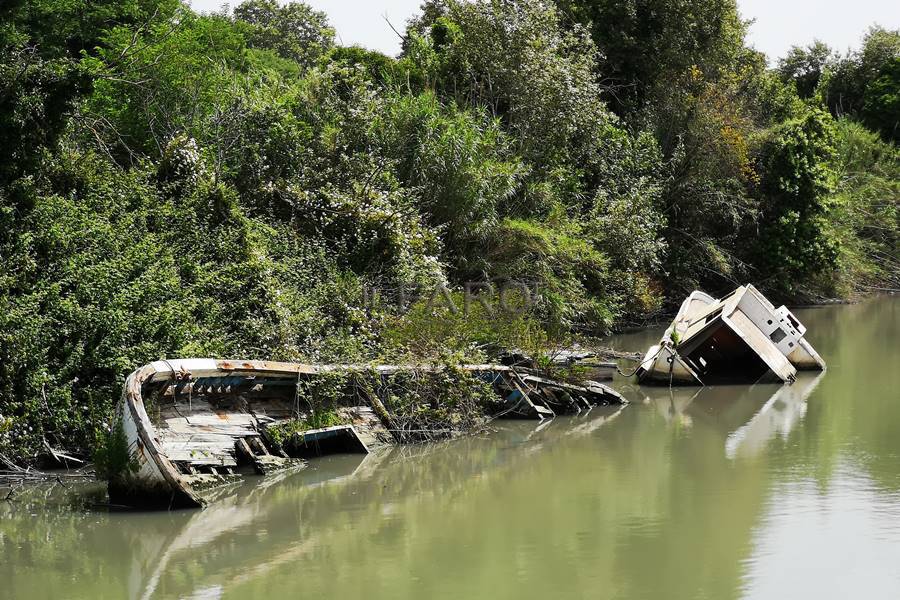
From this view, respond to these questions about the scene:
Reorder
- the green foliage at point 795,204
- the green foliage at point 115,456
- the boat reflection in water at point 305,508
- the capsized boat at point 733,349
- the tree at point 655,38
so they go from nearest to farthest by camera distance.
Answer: the boat reflection in water at point 305,508 < the green foliage at point 115,456 < the capsized boat at point 733,349 < the tree at point 655,38 < the green foliage at point 795,204

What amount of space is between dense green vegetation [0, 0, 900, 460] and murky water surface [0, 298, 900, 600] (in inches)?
73.2

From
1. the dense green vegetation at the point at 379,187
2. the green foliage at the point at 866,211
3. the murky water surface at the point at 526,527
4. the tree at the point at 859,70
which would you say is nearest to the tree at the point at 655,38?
the dense green vegetation at the point at 379,187

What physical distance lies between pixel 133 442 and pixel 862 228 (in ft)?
114

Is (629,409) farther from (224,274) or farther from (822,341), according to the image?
(822,341)

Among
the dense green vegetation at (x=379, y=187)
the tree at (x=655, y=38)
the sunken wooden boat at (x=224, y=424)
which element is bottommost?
the sunken wooden boat at (x=224, y=424)

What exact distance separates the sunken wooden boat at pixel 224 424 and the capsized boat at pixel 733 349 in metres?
4.86

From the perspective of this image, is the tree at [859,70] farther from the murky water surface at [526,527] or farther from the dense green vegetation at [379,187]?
the murky water surface at [526,527]

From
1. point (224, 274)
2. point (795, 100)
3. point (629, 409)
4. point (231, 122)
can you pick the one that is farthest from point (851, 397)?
point (795, 100)

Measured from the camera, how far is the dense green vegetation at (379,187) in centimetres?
1231

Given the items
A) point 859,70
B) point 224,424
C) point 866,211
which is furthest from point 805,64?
point 224,424

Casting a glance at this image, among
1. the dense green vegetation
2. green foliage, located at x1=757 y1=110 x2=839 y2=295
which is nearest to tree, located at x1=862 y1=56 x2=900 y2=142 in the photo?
the dense green vegetation

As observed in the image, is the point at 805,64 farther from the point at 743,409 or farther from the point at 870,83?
the point at 743,409

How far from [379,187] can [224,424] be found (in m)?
8.04

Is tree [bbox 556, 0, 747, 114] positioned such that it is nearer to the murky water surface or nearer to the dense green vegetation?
the dense green vegetation
